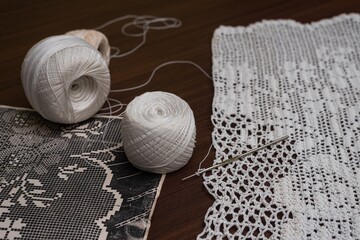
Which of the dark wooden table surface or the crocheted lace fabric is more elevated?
the dark wooden table surface

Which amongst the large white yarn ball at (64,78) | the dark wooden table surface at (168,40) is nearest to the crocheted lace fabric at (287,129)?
the dark wooden table surface at (168,40)

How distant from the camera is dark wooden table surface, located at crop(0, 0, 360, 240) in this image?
81cm

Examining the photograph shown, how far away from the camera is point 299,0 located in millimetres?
1286

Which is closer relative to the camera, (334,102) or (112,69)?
(334,102)

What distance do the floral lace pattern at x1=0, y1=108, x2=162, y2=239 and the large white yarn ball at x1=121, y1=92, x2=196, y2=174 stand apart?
4 cm

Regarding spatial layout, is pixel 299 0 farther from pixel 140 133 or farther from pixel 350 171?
pixel 140 133

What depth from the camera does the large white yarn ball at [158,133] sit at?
77cm

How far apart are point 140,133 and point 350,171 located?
14.4 inches

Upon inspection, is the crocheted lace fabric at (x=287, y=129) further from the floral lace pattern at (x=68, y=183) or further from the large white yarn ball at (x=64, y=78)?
the large white yarn ball at (x=64, y=78)

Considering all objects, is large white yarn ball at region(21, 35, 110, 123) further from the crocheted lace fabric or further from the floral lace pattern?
the crocheted lace fabric

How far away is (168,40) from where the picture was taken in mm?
1160

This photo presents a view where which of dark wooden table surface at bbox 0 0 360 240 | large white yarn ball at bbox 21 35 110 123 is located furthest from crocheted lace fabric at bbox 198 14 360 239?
large white yarn ball at bbox 21 35 110 123

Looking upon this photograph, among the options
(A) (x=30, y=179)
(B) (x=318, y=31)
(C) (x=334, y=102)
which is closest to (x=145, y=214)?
(A) (x=30, y=179)

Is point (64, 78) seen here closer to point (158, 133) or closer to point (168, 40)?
point (158, 133)
